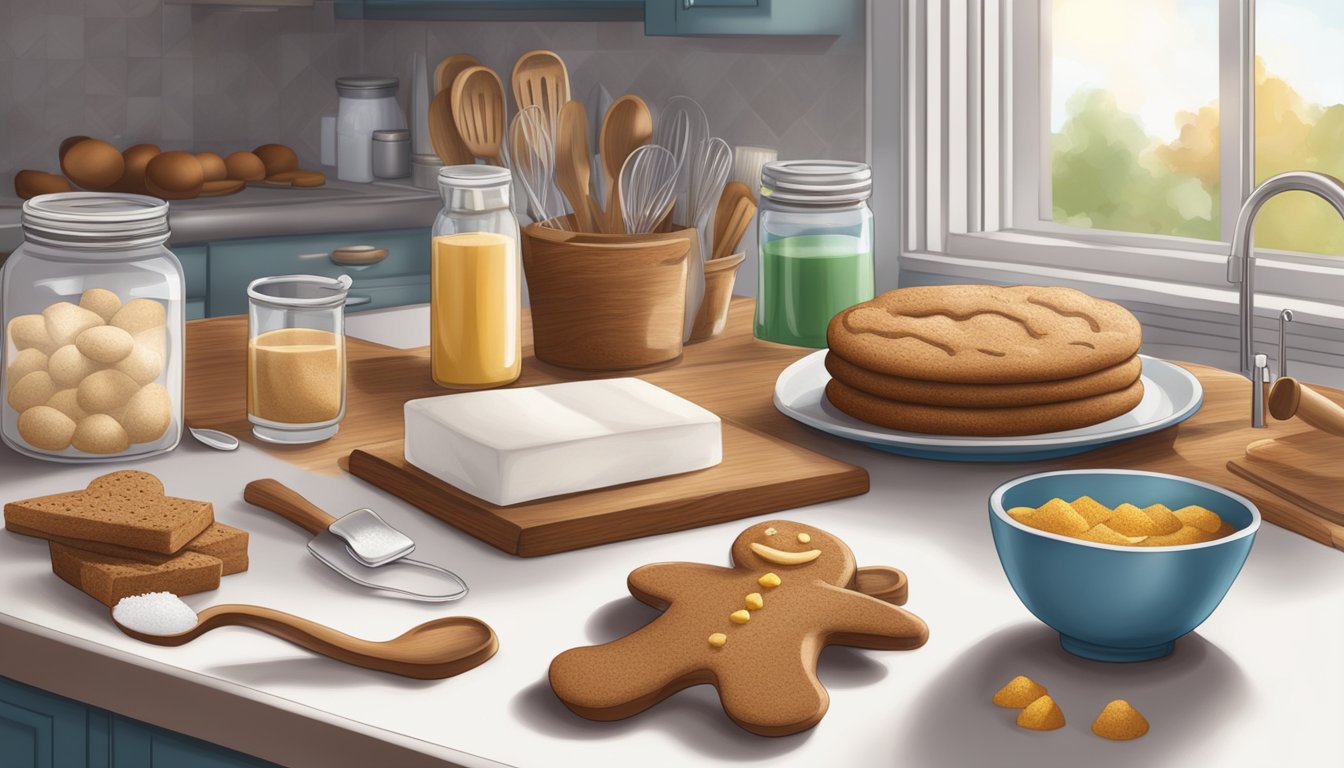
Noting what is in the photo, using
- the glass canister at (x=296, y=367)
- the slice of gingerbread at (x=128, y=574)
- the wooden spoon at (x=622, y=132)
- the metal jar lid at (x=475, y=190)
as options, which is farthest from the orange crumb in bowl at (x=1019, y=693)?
the wooden spoon at (x=622, y=132)

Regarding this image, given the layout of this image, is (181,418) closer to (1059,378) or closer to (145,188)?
(1059,378)

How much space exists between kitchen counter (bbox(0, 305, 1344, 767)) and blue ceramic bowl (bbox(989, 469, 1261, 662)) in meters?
0.02

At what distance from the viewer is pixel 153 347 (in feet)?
3.78

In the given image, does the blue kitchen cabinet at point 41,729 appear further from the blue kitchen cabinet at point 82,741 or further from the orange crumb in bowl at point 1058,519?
the orange crumb in bowl at point 1058,519

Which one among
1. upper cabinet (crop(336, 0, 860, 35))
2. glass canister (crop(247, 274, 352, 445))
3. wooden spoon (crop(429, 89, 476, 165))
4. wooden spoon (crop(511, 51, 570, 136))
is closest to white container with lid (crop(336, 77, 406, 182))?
upper cabinet (crop(336, 0, 860, 35))

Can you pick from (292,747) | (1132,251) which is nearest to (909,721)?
(292,747)

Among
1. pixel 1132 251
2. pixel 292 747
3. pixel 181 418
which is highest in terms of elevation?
pixel 1132 251

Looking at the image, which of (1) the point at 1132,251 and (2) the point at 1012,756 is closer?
(2) the point at 1012,756

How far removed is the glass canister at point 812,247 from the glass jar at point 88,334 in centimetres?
71

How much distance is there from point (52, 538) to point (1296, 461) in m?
0.94

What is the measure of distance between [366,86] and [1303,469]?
2.79 metres

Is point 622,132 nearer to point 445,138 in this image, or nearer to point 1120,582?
point 445,138

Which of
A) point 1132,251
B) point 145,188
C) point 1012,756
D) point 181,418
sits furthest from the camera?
point 145,188

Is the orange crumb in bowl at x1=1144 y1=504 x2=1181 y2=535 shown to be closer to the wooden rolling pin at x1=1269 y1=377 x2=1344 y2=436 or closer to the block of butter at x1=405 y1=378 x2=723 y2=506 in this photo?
the wooden rolling pin at x1=1269 y1=377 x2=1344 y2=436
